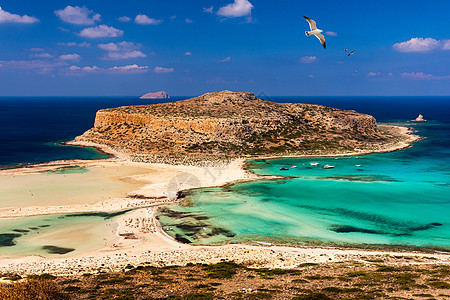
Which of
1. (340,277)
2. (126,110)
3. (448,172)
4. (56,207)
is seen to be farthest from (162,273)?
(126,110)

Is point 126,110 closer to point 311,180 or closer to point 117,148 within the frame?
point 117,148

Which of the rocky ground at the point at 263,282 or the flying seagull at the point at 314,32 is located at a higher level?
the flying seagull at the point at 314,32

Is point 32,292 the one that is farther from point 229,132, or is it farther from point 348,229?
point 229,132

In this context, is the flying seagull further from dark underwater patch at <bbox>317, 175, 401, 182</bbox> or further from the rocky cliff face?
Result: the rocky cliff face

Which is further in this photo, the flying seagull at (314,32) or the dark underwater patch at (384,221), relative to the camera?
the dark underwater patch at (384,221)

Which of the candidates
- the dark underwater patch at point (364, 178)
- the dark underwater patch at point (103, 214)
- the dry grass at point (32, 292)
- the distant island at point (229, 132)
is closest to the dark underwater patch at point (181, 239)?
the dark underwater patch at point (103, 214)

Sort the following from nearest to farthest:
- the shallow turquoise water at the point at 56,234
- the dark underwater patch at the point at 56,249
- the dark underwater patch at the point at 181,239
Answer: the dark underwater patch at the point at 56,249, the shallow turquoise water at the point at 56,234, the dark underwater patch at the point at 181,239

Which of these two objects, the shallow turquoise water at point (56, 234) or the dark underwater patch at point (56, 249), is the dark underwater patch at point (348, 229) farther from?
the dark underwater patch at point (56, 249)
